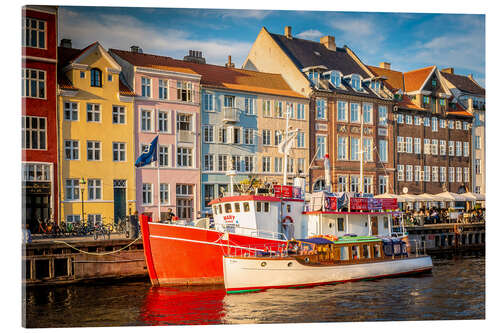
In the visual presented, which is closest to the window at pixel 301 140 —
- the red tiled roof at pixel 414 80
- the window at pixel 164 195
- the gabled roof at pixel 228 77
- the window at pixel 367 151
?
the gabled roof at pixel 228 77

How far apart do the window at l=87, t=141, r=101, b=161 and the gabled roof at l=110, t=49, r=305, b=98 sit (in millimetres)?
3100

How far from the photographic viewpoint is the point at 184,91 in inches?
895

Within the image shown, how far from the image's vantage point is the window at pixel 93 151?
2012cm

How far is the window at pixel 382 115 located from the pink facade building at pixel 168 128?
802cm

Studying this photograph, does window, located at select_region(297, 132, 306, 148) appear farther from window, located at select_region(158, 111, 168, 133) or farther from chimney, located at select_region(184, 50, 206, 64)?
window, located at select_region(158, 111, 168, 133)

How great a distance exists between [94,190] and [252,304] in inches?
290

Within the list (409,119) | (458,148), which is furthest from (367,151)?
(458,148)

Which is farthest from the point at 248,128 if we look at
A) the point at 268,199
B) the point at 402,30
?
the point at 402,30

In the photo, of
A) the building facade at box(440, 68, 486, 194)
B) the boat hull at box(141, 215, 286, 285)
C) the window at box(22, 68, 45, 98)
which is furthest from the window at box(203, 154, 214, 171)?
the building facade at box(440, 68, 486, 194)

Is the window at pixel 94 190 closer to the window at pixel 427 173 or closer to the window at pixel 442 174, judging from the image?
the window at pixel 442 174

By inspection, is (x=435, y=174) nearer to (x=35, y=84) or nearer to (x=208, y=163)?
(x=208, y=163)

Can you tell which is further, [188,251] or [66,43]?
[188,251]

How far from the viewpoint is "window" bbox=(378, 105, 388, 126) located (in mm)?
26000
